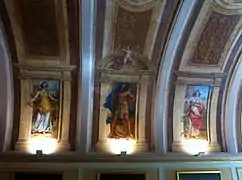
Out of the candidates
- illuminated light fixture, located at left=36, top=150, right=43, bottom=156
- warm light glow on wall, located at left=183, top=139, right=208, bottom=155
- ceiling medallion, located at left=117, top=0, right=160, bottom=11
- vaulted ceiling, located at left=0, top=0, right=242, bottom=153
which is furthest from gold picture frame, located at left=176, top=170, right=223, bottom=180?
ceiling medallion, located at left=117, top=0, right=160, bottom=11

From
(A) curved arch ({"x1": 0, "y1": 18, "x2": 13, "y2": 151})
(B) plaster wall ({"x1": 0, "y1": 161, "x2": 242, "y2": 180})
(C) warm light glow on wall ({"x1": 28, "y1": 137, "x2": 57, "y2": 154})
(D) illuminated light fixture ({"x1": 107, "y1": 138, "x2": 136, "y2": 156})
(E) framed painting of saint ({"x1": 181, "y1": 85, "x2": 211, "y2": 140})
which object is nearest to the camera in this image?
(A) curved arch ({"x1": 0, "y1": 18, "x2": 13, "y2": 151})

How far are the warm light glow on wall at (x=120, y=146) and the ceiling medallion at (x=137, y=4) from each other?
4.33 meters

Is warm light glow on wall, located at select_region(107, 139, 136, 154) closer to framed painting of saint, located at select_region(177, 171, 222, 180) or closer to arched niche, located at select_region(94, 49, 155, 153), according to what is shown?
arched niche, located at select_region(94, 49, 155, 153)

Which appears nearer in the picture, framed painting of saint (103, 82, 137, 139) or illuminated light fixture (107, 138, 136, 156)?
illuminated light fixture (107, 138, 136, 156)

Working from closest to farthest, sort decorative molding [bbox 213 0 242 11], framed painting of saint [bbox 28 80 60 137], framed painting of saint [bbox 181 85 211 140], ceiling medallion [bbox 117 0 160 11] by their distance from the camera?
ceiling medallion [bbox 117 0 160 11], decorative molding [bbox 213 0 242 11], framed painting of saint [bbox 28 80 60 137], framed painting of saint [bbox 181 85 211 140]

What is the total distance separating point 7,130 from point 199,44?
256 inches

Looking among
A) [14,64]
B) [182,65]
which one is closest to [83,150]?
[14,64]

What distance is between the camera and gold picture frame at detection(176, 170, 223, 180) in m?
11.0

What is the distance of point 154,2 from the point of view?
893 cm

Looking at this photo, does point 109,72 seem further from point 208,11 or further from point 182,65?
point 208,11

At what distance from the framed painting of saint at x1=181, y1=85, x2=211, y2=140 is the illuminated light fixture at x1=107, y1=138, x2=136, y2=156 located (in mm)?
1811

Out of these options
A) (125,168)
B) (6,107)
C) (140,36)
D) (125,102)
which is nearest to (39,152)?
(6,107)

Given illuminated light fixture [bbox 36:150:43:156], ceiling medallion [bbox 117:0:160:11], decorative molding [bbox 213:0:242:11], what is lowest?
illuminated light fixture [bbox 36:150:43:156]

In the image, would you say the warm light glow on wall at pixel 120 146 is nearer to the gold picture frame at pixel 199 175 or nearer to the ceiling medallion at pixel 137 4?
the gold picture frame at pixel 199 175
